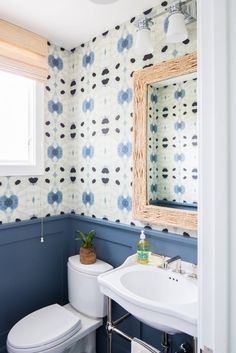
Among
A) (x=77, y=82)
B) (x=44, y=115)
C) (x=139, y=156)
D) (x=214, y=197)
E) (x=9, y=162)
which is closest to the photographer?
(x=214, y=197)

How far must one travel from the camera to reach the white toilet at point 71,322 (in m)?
1.41

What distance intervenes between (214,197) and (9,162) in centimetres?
166

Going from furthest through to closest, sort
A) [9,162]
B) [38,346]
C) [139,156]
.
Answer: [9,162] → [139,156] → [38,346]

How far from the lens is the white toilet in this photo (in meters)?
1.41

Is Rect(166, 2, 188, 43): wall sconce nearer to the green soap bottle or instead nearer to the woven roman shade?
the woven roman shade

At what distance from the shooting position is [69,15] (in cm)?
166

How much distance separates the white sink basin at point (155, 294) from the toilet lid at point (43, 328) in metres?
0.43

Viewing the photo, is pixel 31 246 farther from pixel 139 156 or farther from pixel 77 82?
pixel 77 82

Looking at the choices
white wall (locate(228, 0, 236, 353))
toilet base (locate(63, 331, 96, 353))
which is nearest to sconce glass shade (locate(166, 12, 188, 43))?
white wall (locate(228, 0, 236, 353))

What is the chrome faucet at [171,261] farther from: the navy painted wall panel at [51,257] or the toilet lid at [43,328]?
the toilet lid at [43,328]

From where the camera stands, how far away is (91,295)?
167 cm

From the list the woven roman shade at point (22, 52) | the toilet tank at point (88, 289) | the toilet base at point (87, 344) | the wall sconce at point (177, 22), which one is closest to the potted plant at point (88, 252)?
the toilet tank at point (88, 289)

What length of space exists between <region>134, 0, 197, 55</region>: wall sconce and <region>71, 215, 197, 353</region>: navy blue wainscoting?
1.11 meters

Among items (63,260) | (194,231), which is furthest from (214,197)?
(63,260)
